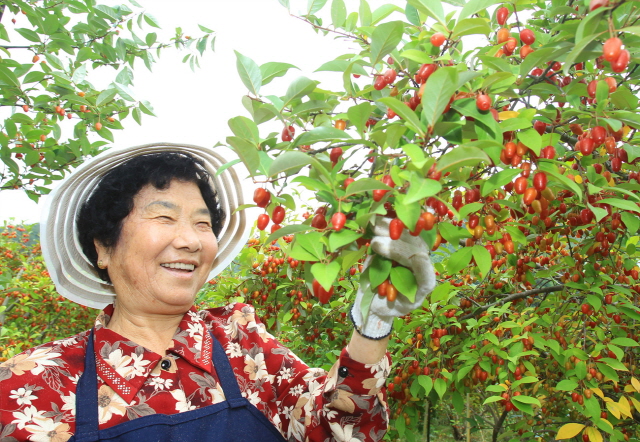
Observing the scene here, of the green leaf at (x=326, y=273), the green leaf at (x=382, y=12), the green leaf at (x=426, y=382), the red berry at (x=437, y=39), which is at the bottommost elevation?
the green leaf at (x=426, y=382)

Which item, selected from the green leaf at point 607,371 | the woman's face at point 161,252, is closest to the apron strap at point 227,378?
the woman's face at point 161,252

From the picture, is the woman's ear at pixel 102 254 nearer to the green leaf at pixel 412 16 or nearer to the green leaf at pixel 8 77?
the green leaf at pixel 412 16

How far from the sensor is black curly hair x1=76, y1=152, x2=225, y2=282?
5.77 ft

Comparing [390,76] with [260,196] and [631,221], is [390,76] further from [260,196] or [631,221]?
[631,221]

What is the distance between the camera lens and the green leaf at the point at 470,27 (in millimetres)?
1086

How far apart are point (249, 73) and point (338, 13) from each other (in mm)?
443

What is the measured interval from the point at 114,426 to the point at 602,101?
160cm

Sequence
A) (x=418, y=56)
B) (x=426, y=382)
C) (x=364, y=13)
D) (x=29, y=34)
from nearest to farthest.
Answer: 1. (x=418, y=56)
2. (x=364, y=13)
3. (x=426, y=382)
4. (x=29, y=34)

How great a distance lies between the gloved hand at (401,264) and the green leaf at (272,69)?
1.48 ft

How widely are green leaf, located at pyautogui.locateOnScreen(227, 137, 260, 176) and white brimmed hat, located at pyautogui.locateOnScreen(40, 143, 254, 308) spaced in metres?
0.79

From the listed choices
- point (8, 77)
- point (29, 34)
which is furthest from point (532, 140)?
point (29, 34)

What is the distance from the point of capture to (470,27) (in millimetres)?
1112

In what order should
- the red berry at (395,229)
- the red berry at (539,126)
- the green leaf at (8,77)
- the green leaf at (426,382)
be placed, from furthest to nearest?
1. the green leaf at (8,77)
2. the green leaf at (426,382)
3. the red berry at (539,126)
4. the red berry at (395,229)

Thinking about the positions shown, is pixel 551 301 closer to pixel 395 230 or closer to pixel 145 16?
pixel 395 230
